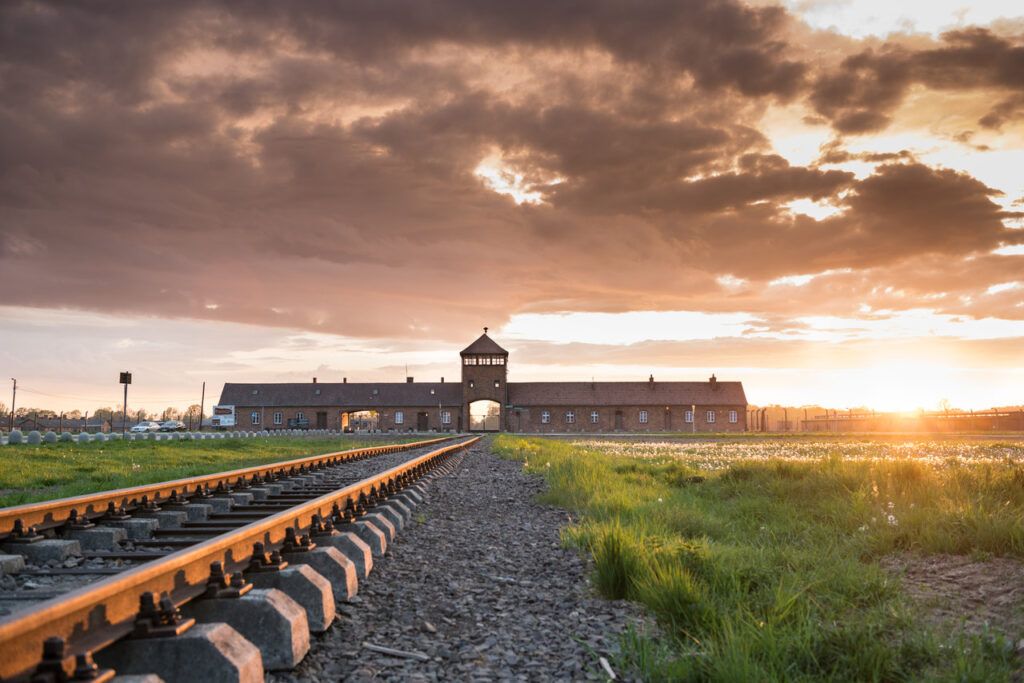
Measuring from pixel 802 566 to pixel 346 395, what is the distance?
84795 millimetres

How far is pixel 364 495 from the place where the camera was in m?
8.14

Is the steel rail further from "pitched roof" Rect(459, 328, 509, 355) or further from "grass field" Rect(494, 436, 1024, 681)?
"pitched roof" Rect(459, 328, 509, 355)

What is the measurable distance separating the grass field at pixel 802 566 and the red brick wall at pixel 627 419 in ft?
237

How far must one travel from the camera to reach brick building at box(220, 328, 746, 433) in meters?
82.9

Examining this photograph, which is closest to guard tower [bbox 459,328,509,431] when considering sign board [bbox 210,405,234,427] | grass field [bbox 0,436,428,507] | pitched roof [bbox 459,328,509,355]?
pitched roof [bbox 459,328,509,355]

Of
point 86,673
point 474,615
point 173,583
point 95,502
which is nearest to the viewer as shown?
Answer: point 86,673

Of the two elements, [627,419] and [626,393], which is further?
[626,393]

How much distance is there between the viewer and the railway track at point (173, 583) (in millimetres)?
2748

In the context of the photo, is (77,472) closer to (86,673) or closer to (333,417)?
(86,673)

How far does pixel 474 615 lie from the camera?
4.81 meters

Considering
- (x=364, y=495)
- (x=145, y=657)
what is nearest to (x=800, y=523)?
(x=364, y=495)

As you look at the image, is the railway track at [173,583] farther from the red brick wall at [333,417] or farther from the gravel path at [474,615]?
the red brick wall at [333,417]

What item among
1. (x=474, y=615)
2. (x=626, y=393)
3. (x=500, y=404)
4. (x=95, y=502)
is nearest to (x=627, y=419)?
(x=626, y=393)

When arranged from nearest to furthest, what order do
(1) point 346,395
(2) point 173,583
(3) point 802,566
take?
(2) point 173,583, (3) point 802,566, (1) point 346,395
